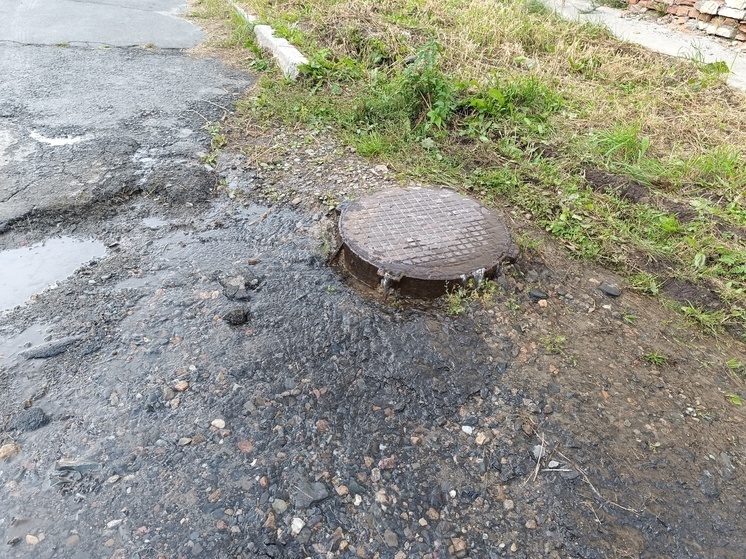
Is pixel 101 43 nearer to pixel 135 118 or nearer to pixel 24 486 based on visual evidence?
pixel 135 118

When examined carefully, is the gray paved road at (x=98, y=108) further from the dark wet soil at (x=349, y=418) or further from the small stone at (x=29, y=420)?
the small stone at (x=29, y=420)

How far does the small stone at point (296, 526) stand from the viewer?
1678 millimetres

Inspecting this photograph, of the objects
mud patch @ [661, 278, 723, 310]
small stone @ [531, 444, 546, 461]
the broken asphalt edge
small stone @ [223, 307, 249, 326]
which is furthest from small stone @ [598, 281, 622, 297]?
the broken asphalt edge

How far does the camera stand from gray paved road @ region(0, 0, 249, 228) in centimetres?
329

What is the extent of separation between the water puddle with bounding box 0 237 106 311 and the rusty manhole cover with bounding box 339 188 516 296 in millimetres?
1373

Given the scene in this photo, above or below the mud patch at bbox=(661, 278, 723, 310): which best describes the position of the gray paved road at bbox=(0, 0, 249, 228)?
below

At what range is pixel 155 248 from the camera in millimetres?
2836

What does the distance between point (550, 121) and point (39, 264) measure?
3.46 meters

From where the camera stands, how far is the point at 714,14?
654 centimetres

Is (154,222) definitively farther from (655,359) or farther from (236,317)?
(655,359)

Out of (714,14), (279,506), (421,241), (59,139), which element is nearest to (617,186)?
(421,241)

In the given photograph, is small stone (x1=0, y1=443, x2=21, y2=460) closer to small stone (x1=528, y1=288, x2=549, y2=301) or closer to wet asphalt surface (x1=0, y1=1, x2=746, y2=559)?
wet asphalt surface (x1=0, y1=1, x2=746, y2=559)

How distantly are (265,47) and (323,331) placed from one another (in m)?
4.48

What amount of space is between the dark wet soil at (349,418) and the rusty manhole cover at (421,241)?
0.36 ft
